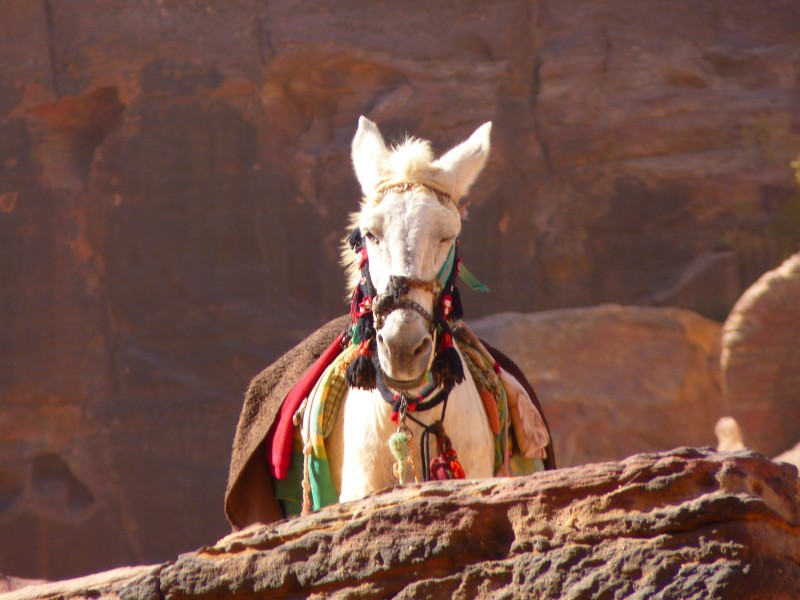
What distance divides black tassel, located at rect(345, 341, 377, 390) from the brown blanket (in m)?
1.08

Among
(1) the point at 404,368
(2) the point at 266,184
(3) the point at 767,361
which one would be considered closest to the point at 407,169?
(1) the point at 404,368

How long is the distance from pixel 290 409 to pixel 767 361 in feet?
23.3

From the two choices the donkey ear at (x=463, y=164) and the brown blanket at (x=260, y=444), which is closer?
the donkey ear at (x=463, y=164)

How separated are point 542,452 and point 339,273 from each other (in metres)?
8.62

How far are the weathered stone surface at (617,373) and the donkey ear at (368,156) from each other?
6.44m

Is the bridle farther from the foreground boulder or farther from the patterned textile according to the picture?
the foreground boulder

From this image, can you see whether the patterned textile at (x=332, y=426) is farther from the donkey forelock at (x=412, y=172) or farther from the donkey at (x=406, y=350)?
the donkey forelock at (x=412, y=172)

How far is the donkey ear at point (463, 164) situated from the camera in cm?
532

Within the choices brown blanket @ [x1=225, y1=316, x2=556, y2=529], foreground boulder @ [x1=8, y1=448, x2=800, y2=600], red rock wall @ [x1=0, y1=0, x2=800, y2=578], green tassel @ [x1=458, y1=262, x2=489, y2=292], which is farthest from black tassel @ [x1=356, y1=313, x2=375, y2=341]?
red rock wall @ [x1=0, y1=0, x2=800, y2=578]

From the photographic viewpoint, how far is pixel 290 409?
5.63 meters

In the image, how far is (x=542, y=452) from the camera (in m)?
5.68

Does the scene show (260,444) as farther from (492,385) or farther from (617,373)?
(617,373)

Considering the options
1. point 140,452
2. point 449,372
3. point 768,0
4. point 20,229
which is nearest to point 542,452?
point 449,372

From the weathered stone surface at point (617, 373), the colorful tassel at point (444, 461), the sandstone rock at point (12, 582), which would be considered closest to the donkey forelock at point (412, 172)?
the colorful tassel at point (444, 461)
